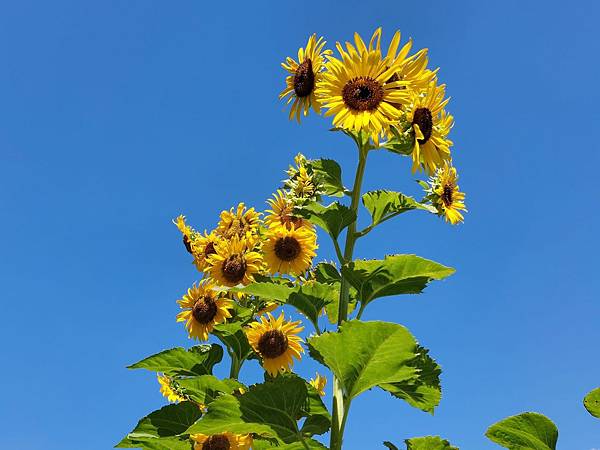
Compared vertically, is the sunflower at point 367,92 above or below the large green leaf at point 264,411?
above

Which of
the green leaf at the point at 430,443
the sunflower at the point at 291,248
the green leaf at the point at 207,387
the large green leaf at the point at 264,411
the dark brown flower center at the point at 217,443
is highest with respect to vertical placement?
the sunflower at the point at 291,248

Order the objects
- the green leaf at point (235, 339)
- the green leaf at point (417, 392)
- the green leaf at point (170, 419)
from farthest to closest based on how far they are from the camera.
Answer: the green leaf at point (235, 339)
the green leaf at point (170, 419)
the green leaf at point (417, 392)

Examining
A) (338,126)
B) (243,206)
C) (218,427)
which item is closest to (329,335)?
(218,427)

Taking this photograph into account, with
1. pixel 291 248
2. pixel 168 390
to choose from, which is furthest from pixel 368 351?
pixel 168 390

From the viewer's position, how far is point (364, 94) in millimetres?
4066

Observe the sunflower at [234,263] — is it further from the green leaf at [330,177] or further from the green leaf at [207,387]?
the green leaf at [330,177]

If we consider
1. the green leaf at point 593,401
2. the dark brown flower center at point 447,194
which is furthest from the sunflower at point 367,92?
the green leaf at point 593,401

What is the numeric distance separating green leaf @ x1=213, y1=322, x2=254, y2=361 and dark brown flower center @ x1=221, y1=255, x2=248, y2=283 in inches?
16.3

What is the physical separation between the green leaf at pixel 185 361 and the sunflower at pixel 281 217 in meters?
1.24

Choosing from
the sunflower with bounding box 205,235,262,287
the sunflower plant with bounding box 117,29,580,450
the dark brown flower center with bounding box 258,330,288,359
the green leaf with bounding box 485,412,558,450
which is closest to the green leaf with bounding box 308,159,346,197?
the sunflower plant with bounding box 117,29,580,450

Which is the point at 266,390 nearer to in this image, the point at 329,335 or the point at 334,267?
the point at 329,335

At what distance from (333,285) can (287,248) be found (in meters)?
0.77

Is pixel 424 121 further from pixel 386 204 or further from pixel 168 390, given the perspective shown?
pixel 168 390

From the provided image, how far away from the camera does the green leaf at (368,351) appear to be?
3.31 metres
